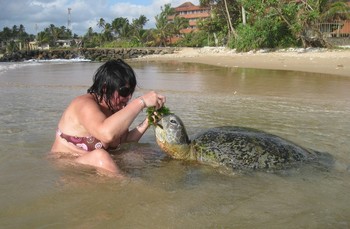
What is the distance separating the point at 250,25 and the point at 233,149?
26858 millimetres

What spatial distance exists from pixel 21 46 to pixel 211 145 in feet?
297

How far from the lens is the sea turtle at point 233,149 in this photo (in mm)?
3246

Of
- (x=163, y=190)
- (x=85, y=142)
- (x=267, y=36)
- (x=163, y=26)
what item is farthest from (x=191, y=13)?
(x=163, y=190)

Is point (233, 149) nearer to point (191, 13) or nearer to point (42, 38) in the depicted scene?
point (191, 13)

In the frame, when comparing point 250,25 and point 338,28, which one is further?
point 338,28

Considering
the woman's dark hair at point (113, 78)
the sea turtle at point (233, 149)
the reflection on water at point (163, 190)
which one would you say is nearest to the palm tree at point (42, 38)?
the reflection on water at point (163, 190)

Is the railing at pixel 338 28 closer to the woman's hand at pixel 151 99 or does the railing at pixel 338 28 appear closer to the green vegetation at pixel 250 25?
the green vegetation at pixel 250 25

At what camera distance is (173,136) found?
3311 mm

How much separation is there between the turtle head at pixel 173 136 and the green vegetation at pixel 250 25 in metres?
21.6

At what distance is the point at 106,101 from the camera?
2.93 m

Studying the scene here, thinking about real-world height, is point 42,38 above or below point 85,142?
above

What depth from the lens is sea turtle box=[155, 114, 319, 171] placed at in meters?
3.25

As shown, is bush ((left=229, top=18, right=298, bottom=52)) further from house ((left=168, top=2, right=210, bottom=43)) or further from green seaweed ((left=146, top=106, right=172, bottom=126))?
house ((left=168, top=2, right=210, bottom=43))

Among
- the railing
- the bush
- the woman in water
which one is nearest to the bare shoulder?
the woman in water
